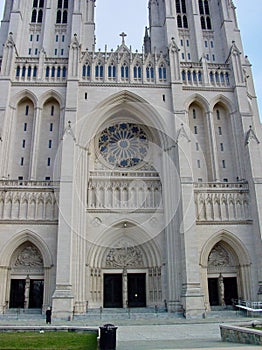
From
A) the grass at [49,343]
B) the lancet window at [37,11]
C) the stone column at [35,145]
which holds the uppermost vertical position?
the lancet window at [37,11]

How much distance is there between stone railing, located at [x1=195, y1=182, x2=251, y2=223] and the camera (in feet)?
80.2

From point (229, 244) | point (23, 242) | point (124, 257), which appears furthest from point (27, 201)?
point (229, 244)

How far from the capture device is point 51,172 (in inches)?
1020

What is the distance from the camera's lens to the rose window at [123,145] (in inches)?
1099

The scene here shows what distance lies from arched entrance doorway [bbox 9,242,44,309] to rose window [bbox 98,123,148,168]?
9585 millimetres

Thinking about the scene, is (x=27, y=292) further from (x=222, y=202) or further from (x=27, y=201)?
(x=222, y=202)

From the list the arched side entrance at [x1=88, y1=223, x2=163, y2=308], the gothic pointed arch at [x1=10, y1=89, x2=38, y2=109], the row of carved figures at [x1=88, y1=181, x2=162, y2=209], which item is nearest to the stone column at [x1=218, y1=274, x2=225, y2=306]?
the arched side entrance at [x1=88, y1=223, x2=163, y2=308]

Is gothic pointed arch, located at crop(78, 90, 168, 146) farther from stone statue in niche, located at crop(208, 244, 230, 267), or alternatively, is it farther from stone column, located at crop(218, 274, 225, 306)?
stone column, located at crop(218, 274, 225, 306)

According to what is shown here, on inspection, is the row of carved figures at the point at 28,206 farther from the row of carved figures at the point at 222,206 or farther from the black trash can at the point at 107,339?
the black trash can at the point at 107,339

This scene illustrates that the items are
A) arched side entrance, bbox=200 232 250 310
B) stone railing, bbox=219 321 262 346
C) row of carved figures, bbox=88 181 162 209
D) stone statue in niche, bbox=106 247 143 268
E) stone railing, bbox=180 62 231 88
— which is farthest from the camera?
stone railing, bbox=180 62 231 88

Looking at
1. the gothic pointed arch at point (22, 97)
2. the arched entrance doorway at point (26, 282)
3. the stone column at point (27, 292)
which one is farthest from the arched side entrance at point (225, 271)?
the gothic pointed arch at point (22, 97)

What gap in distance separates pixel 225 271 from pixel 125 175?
10101mm

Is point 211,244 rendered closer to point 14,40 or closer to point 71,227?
point 71,227

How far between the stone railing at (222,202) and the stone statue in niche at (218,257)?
2319mm
